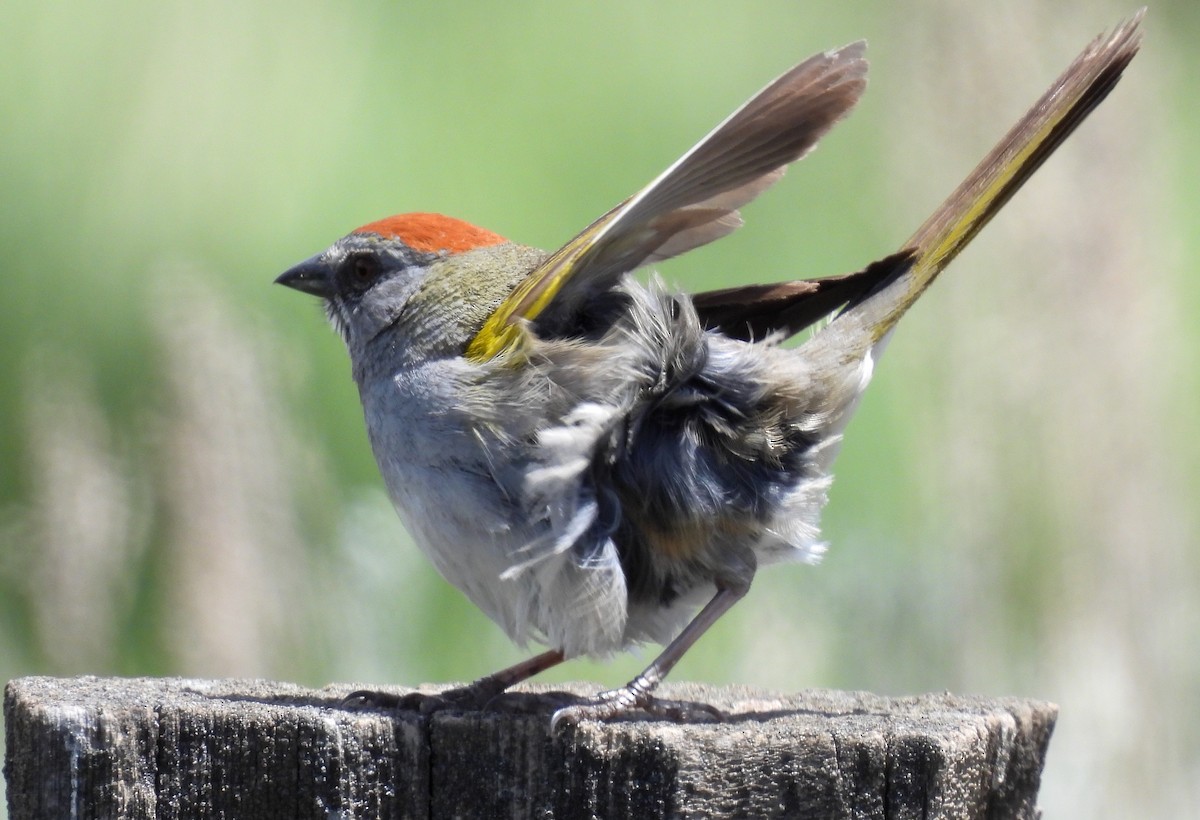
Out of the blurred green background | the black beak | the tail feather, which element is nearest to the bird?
the tail feather

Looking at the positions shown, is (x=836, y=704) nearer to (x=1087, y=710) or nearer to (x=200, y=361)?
(x=1087, y=710)

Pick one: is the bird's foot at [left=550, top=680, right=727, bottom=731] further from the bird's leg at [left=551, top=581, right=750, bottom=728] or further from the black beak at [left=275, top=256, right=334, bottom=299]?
the black beak at [left=275, top=256, right=334, bottom=299]

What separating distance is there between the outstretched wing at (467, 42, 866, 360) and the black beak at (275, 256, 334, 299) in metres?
0.60

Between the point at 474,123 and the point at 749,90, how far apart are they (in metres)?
1.22

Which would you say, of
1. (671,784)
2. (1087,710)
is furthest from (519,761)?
(1087,710)

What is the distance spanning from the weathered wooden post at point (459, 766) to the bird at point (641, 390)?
28cm

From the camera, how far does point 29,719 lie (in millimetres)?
2461

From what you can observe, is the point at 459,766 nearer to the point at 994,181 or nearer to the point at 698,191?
the point at 698,191

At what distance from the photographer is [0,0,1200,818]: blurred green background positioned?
12.9 feet

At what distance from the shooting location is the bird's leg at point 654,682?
2.57 m

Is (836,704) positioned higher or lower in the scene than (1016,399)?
lower

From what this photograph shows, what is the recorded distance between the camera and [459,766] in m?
2.39

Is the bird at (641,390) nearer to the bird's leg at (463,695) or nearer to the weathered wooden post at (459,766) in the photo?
the bird's leg at (463,695)

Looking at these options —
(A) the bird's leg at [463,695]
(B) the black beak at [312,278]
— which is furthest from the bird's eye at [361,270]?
(A) the bird's leg at [463,695]
